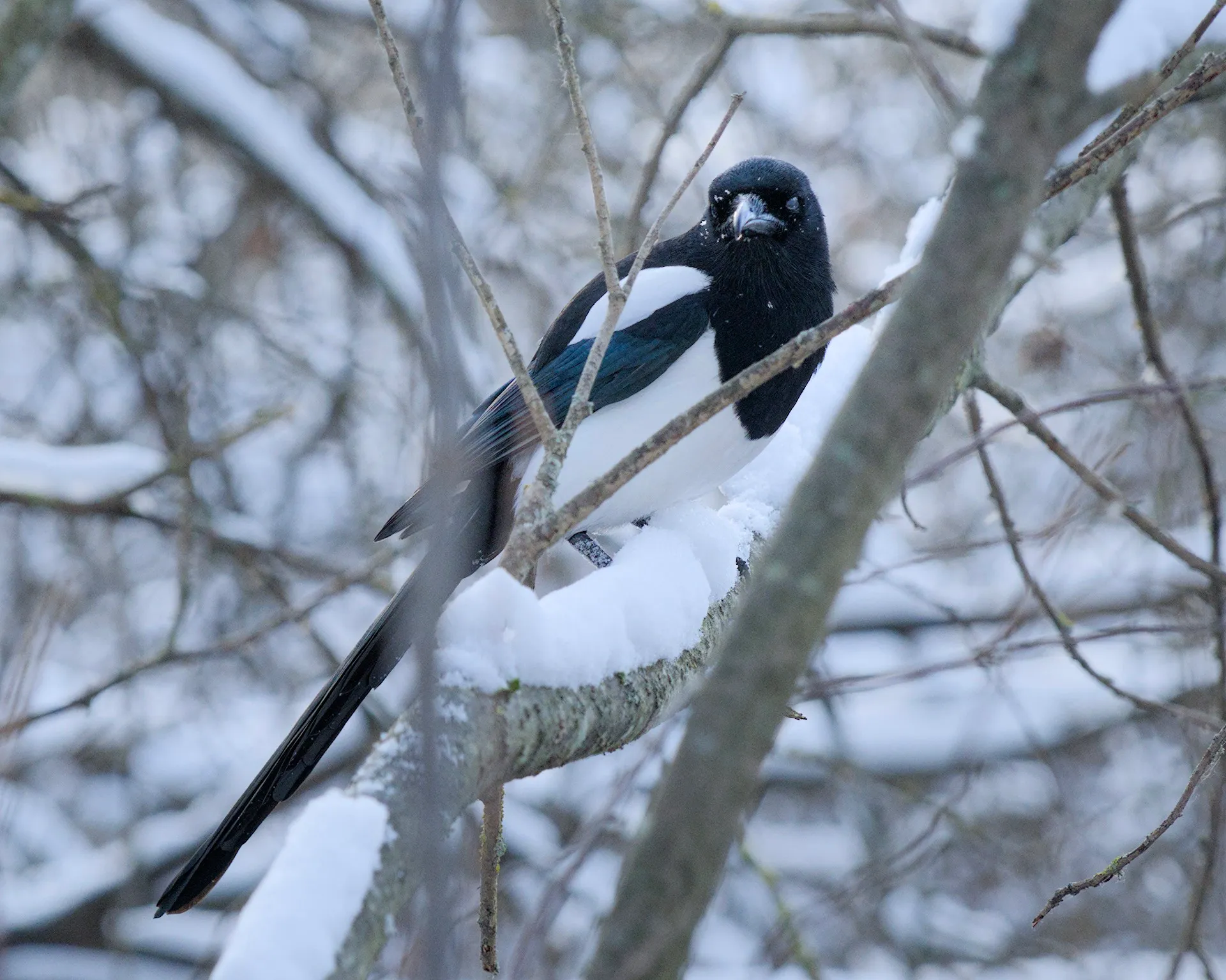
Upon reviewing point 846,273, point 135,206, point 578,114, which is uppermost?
point 846,273

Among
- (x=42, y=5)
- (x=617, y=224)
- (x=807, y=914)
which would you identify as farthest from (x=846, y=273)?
(x=42, y=5)

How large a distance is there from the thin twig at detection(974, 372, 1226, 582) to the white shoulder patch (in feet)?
1.90

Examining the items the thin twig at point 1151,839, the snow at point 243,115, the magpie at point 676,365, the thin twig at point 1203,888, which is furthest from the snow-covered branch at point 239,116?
the thin twig at point 1151,839

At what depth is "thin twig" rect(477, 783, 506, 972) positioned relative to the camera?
1.43m

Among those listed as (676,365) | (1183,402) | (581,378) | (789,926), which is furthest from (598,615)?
(789,926)

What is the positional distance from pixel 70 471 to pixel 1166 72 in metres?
2.58

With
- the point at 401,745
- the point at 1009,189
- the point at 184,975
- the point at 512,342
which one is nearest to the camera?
the point at 1009,189

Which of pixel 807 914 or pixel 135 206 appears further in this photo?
pixel 135 206

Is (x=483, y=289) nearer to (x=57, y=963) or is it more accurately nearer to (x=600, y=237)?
(x=600, y=237)

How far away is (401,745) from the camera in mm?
1004

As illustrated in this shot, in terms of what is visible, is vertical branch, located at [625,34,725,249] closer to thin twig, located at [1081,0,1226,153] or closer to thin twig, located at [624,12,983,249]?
thin twig, located at [624,12,983,249]

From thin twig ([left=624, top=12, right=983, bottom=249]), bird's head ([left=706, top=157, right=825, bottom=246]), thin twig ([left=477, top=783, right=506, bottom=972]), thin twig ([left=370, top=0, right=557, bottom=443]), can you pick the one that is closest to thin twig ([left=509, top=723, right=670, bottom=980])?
thin twig ([left=477, top=783, right=506, bottom=972])

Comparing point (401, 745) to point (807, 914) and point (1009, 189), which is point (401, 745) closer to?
point (1009, 189)

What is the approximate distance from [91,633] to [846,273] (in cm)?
401
